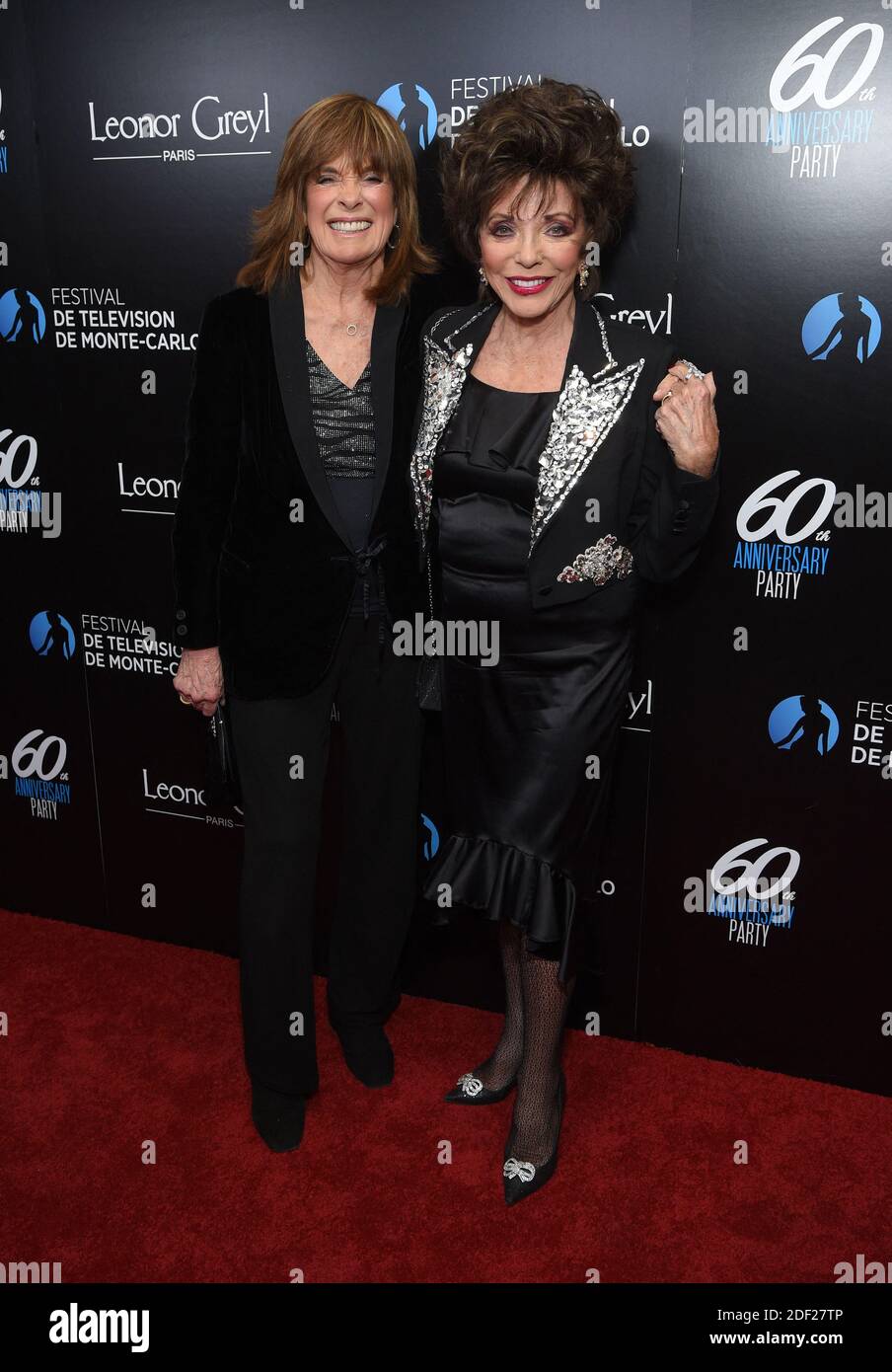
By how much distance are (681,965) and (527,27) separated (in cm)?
205

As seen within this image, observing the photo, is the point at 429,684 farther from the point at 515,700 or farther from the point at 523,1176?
the point at 523,1176

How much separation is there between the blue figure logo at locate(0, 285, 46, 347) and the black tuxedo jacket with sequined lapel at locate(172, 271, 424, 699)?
2.99 feet

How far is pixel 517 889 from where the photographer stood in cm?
228

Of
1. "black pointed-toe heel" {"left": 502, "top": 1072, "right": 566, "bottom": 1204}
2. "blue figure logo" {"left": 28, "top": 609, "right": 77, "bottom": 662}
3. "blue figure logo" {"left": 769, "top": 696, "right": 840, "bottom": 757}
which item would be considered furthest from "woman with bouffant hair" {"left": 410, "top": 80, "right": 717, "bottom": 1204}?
"blue figure logo" {"left": 28, "top": 609, "right": 77, "bottom": 662}

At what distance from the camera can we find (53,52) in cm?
271

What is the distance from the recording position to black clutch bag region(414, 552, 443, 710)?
239 centimetres

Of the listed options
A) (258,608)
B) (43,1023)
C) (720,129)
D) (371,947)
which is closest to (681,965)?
(371,947)

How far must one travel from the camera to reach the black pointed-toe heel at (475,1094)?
2.64 m

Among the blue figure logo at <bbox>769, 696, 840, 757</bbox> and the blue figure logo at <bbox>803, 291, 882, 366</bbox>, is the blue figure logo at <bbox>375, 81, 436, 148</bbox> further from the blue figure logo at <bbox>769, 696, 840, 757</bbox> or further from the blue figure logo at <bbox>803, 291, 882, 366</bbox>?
the blue figure logo at <bbox>769, 696, 840, 757</bbox>

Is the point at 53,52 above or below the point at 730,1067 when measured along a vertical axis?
above

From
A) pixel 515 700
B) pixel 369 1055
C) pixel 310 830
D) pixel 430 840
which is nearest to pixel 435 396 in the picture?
pixel 515 700

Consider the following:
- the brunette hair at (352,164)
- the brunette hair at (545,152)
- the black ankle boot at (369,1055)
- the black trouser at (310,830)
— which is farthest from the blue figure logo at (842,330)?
the black ankle boot at (369,1055)

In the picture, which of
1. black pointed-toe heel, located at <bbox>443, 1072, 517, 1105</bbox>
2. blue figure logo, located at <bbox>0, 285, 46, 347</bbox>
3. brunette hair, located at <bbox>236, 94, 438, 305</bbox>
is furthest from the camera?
blue figure logo, located at <bbox>0, 285, 46, 347</bbox>
